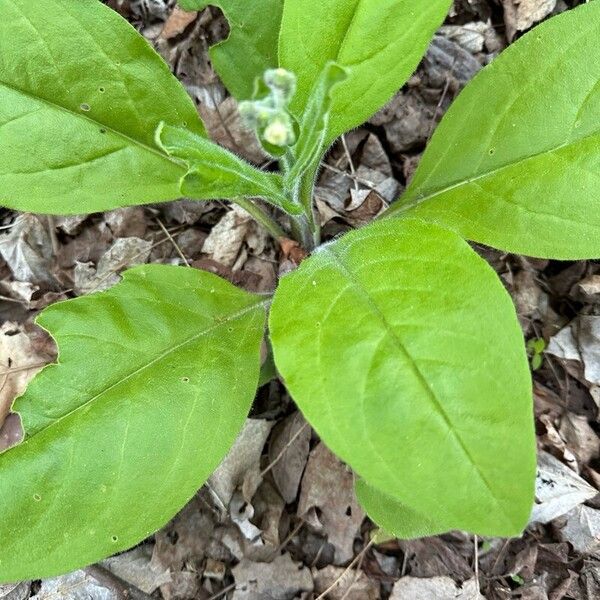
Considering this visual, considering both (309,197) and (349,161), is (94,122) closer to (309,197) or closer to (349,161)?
(309,197)

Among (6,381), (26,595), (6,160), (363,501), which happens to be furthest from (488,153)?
(26,595)

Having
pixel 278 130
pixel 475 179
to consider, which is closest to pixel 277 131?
pixel 278 130

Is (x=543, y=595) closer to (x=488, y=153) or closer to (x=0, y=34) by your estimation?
(x=488, y=153)

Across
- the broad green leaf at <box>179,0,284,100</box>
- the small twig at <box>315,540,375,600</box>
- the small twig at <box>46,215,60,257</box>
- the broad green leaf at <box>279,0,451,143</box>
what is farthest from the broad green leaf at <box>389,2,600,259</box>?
the small twig at <box>46,215,60,257</box>

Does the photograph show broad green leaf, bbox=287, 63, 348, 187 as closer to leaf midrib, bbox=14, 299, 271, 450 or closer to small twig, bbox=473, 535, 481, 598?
leaf midrib, bbox=14, 299, 271, 450

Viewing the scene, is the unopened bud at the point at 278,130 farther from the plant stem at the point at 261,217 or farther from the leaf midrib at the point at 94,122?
the plant stem at the point at 261,217

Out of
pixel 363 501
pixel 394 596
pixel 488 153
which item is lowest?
→ pixel 394 596

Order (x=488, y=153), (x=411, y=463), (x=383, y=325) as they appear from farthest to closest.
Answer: (x=488, y=153) → (x=383, y=325) → (x=411, y=463)
